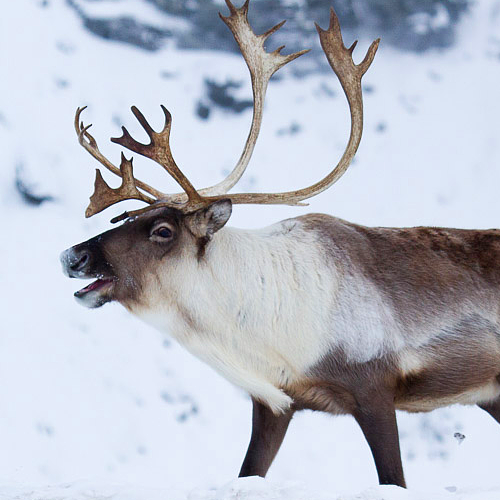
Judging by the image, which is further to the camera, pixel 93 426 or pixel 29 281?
pixel 29 281

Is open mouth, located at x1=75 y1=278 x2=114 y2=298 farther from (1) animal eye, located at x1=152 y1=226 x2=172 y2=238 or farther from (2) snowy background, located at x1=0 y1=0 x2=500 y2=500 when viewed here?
(2) snowy background, located at x1=0 y1=0 x2=500 y2=500

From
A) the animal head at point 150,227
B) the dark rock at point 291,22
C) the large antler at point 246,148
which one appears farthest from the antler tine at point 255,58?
the dark rock at point 291,22

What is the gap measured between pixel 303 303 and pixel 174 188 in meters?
4.60

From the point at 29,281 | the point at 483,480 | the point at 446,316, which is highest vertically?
the point at 446,316

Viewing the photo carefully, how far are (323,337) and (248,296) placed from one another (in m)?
0.40

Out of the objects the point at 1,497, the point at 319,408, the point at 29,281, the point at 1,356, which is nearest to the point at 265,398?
the point at 319,408

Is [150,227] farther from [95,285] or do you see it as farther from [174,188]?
[174,188]

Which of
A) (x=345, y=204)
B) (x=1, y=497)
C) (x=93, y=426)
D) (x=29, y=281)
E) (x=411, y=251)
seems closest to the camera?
(x=1, y=497)

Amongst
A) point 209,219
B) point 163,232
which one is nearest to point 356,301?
point 209,219

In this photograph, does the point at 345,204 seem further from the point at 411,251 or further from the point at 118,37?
the point at 411,251

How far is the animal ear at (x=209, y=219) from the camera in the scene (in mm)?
3996

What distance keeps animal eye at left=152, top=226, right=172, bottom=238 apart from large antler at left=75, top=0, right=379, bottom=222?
0.14 m

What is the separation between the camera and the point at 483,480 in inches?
274

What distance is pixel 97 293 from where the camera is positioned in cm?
399
